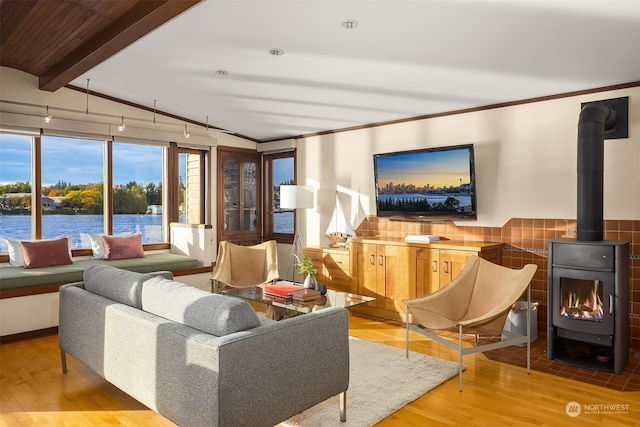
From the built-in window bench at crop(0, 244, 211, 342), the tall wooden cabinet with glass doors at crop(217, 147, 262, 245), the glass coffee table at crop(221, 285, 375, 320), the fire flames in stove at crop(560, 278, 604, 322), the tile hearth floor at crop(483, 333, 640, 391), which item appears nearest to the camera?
the tile hearth floor at crop(483, 333, 640, 391)

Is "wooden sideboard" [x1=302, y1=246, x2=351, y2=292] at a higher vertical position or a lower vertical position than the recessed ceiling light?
lower

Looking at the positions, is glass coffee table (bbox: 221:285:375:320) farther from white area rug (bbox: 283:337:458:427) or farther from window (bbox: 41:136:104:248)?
window (bbox: 41:136:104:248)

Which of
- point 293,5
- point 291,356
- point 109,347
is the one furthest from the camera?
point 293,5

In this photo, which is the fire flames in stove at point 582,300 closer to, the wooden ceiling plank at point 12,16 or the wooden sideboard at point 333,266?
the wooden sideboard at point 333,266

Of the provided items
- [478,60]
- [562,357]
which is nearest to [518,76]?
[478,60]

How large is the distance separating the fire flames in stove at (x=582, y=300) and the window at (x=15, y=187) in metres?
5.54

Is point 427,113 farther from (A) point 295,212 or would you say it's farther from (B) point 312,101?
(A) point 295,212

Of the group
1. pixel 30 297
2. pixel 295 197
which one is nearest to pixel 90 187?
pixel 30 297

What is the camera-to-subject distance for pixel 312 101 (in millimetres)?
5168

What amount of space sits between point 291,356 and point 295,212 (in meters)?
4.76

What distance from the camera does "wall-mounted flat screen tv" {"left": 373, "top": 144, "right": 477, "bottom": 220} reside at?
4.91 meters

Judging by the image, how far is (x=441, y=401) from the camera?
3041mm

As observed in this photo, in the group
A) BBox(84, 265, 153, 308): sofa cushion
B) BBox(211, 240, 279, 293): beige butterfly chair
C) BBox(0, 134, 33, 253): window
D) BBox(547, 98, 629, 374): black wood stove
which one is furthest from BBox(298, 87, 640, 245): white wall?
BBox(0, 134, 33, 253): window

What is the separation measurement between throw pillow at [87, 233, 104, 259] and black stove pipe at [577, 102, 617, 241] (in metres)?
5.13
